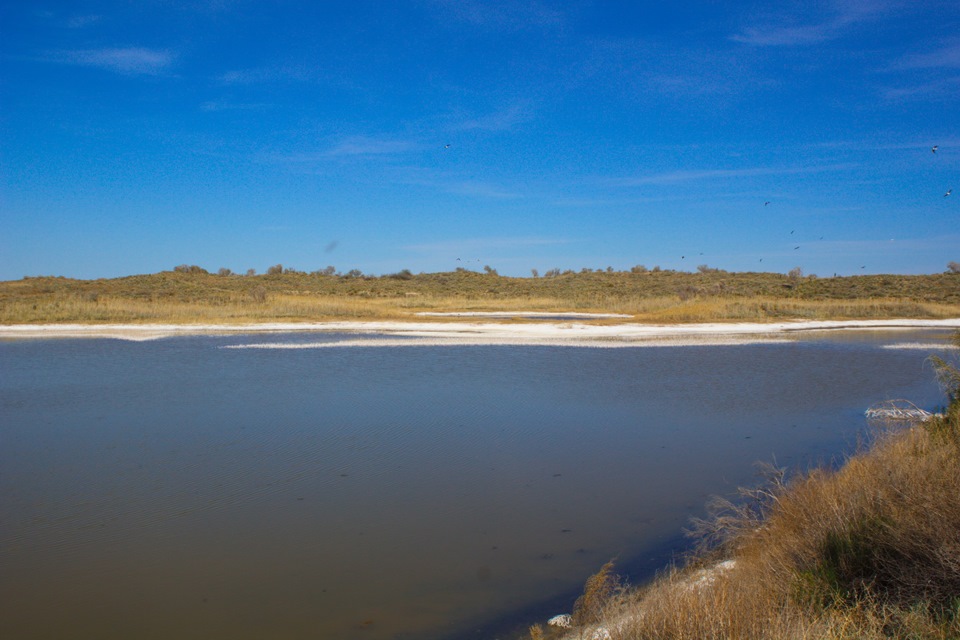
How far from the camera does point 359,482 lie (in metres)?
7.56

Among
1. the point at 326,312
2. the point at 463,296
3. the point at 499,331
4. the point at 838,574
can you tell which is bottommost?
the point at 838,574

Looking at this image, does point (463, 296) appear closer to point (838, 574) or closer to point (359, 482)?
point (359, 482)

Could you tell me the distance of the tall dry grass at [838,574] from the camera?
3.17m

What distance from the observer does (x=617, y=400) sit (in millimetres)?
12453

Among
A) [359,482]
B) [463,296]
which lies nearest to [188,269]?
[463,296]

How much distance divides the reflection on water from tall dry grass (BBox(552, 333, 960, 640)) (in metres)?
1.19

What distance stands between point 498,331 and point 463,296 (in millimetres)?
28056

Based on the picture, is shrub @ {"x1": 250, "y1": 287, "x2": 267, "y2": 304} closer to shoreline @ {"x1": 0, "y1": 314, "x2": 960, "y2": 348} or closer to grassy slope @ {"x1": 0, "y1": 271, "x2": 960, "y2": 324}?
grassy slope @ {"x1": 0, "y1": 271, "x2": 960, "y2": 324}

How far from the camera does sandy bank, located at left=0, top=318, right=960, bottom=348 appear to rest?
940 inches

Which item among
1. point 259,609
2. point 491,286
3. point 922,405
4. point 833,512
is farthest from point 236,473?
point 491,286

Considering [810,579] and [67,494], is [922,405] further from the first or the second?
[67,494]

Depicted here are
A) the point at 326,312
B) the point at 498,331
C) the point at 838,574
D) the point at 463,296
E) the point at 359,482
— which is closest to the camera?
the point at 838,574

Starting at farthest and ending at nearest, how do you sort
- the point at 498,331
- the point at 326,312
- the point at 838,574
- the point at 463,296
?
the point at 463,296 → the point at 326,312 → the point at 498,331 → the point at 838,574

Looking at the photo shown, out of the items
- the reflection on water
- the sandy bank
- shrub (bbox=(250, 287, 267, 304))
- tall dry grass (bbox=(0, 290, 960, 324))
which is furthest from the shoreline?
shrub (bbox=(250, 287, 267, 304))
